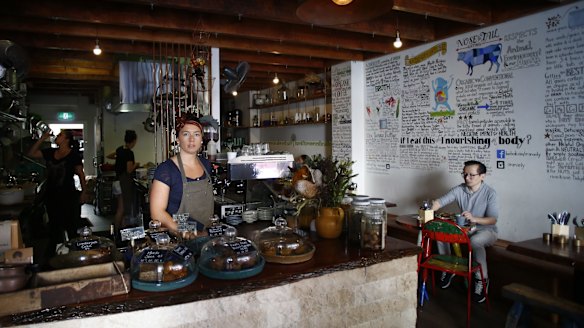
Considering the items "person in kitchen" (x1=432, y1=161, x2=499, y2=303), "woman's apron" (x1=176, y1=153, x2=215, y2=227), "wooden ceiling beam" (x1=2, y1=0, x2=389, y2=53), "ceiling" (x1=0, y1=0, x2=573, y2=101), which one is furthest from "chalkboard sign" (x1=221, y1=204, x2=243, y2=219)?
"wooden ceiling beam" (x1=2, y1=0, x2=389, y2=53)

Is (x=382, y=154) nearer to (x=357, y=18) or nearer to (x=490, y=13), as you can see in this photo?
(x=490, y=13)

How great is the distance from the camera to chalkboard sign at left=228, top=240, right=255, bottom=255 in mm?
1818

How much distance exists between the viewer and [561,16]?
4.09 meters

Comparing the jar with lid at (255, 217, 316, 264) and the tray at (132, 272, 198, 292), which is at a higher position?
the jar with lid at (255, 217, 316, 264)

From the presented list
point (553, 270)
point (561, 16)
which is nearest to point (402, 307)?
point (553, 270)

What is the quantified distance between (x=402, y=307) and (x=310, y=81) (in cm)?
624

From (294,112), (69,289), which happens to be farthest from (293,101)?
(69,289)

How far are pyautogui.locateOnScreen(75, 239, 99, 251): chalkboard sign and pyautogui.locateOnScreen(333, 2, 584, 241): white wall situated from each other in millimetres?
4258

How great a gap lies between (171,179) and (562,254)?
2.81 metres

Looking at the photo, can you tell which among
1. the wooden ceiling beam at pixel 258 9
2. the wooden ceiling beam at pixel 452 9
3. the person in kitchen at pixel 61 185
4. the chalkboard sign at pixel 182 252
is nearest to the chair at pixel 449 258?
the wooden ceiling beam at pixel 258 9

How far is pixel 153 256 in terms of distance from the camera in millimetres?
1659

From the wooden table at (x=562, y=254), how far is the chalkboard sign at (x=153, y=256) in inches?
→ 108

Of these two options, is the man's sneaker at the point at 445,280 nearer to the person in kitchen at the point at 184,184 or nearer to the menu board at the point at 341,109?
the menu board at the point at 341,109

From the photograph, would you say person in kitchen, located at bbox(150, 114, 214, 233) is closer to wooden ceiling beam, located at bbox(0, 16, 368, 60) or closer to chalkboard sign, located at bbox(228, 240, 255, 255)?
chalkboard sign, located at bbox(228, 240, 255, 255)
